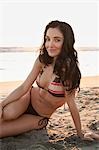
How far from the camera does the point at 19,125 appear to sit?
3.16 metres

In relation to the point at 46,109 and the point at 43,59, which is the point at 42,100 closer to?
the point at 46,109

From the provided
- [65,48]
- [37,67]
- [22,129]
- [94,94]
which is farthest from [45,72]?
[94,94]

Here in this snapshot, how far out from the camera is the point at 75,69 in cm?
306

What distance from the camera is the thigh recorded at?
307 cm

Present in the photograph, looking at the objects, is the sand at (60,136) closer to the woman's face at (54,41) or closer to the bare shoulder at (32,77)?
the bare shoulder at (32,77)

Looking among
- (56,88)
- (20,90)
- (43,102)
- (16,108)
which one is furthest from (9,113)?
(56,88)

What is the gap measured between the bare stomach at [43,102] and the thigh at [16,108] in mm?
69

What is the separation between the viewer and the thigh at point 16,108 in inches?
121

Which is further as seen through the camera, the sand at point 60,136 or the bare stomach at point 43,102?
the bare stomach at point 43,102

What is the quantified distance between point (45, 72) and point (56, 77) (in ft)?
0.43

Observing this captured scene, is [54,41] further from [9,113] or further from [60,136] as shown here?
[60,136]

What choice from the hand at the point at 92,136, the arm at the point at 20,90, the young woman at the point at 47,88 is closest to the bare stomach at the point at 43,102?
the young woman at the point at 47,88

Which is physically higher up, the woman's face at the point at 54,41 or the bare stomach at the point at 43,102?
the woman's face at the point at 54,41

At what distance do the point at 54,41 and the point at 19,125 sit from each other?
32.9 inches
